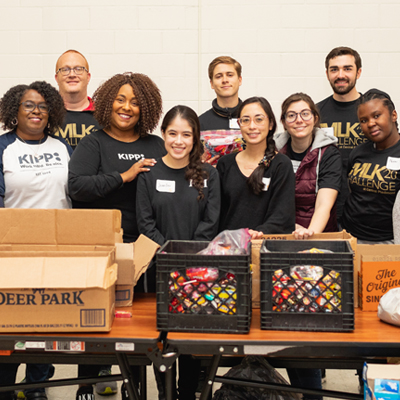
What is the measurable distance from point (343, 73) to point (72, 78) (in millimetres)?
1851

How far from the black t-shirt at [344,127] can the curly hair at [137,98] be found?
1199 millimetres

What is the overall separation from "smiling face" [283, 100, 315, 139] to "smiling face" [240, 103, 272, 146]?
0.30 metres

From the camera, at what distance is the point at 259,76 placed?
170 inches

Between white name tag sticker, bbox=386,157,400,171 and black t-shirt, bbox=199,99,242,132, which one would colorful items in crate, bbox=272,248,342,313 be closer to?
white name tag sticker, bbox=386,157,400,171

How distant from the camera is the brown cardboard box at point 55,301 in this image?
5.46 ft

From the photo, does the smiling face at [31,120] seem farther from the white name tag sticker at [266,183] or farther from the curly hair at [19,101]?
the white name tag sticker at [266,183]

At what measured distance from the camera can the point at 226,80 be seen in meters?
3.26

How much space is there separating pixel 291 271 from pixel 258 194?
0.87 m

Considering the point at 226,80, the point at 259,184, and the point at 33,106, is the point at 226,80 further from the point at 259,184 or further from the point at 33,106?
the point at 33,106

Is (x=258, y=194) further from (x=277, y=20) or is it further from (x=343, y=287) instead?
(x=277, y=20)

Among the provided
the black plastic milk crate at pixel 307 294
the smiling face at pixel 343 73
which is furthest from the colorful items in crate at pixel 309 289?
the smiling face at pixel 343 73

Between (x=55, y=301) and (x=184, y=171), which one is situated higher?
(x=184, y=171)

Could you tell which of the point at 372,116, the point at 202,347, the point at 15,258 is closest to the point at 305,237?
the point at 202,347

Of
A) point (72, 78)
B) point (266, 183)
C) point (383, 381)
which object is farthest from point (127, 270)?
point (72, 78)
